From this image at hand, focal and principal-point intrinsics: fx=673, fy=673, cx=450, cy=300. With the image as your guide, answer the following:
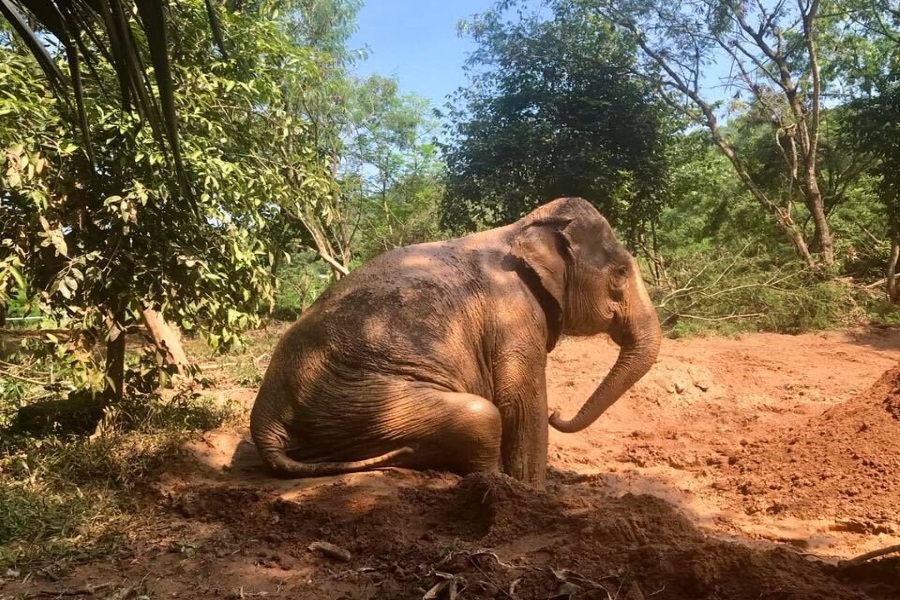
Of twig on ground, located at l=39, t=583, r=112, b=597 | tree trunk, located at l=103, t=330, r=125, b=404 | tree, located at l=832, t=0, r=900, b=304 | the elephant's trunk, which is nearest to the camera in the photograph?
twig on ground, located at l=39, t=583, r=112, b=597

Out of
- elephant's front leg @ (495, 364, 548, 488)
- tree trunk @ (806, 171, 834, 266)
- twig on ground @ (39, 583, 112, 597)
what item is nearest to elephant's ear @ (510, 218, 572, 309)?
elephant's front leg @ (495, 364, 548, 488)

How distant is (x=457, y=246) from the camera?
4.85 meters

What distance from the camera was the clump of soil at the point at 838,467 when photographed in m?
4.17

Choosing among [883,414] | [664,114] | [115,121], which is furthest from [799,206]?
[115,121]

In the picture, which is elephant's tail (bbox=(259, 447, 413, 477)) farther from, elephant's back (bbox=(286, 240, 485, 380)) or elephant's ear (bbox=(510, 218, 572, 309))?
elephant's ear (bbox=(510, 218, 572, 309))

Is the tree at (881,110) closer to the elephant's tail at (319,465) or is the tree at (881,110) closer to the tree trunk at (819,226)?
the tree trunk at (819,226)

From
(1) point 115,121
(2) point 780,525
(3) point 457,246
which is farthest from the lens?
(3) point 457,246

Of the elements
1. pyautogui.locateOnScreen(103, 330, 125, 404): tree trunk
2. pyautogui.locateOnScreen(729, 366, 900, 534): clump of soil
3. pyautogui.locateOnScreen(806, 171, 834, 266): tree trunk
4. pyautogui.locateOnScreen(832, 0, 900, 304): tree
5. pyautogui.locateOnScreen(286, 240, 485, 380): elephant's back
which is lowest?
pyautogui.locateOnScreen(729, 366, 900, 534): clump of soil

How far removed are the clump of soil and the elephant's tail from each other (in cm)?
245

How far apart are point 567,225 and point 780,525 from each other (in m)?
2.41

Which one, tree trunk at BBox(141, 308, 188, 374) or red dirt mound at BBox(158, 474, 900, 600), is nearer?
red dirt mound at BBox(158, 474, 900, 600)

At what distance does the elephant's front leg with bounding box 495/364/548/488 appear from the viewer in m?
4.51

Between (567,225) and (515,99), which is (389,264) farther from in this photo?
(515,99)

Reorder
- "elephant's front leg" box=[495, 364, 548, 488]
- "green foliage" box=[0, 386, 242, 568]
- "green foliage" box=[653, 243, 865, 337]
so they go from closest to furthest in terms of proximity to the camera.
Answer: "green foliage" box=[0, 386, 242, 568]
"elephant's front leg" box=[495, 364, 548, 488]
"green foliage" box=[653, 243, 865, 337]
